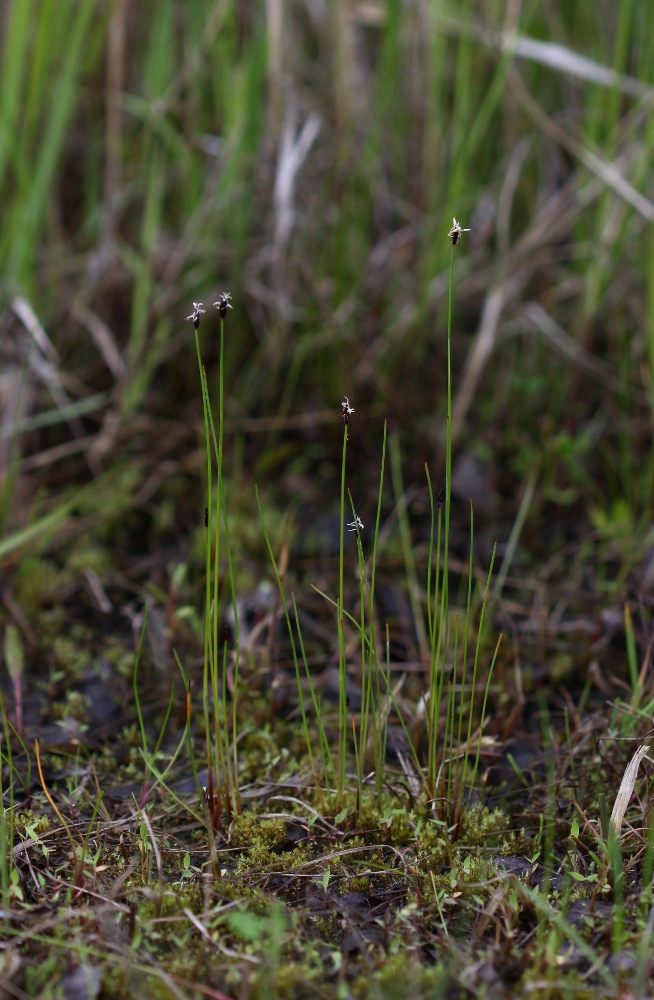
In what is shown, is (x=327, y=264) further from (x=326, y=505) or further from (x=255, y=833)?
(x=255, y=833)

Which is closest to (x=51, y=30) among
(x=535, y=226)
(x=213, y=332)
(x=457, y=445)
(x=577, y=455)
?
(x=213, y=332)

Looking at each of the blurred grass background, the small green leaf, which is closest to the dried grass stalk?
the small green leaf

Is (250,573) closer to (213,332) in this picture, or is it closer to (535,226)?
(213,332)

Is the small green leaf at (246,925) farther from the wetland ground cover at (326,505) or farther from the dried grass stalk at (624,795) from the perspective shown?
the dried grass stalk at (624,795)

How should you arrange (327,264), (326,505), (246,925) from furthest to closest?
1. (327,264)
2. (326,505)
3. (246,925)

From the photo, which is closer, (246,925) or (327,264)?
(246,925)

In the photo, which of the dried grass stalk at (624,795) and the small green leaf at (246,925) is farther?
the dried grass stalk at (624,795)

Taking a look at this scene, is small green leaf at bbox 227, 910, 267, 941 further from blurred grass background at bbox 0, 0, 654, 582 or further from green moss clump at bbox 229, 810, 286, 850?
blurred grass background at bbox 0, 0, 654, 582

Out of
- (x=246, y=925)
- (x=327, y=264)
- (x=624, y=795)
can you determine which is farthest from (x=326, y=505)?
(x=246, y=925)

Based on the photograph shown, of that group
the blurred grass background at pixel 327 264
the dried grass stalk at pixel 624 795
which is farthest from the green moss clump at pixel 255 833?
the blurred grass background at pixel 327 264
